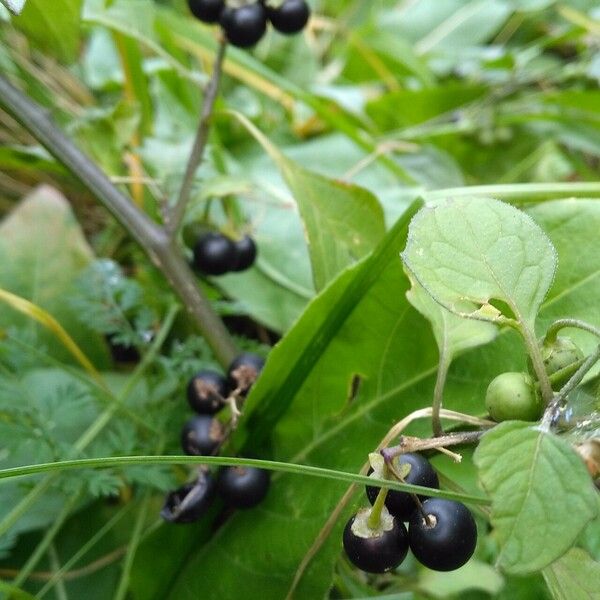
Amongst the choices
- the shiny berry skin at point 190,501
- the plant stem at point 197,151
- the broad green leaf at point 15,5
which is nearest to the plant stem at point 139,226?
the plant stem at point 197,151

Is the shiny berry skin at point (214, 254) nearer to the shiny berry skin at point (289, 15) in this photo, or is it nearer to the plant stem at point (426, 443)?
the shiny berry skin at point (289, 15)

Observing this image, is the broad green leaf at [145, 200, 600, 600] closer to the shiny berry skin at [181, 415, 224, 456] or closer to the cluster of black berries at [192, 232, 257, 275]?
the shiny berry skin at [181, 415, 224, 456]

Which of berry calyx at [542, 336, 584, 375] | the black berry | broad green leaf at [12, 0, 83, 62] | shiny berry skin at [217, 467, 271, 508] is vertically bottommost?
the black berry

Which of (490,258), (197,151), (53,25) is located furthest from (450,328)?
(53,25)

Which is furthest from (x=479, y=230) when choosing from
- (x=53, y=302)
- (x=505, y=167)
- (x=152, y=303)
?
(x=505, y=167)

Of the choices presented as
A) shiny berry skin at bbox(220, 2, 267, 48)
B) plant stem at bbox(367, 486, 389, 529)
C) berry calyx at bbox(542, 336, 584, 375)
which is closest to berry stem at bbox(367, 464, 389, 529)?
plant stem at bbox(367, 486, 389, 529)

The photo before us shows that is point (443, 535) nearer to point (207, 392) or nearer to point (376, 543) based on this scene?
point (376, 543)
